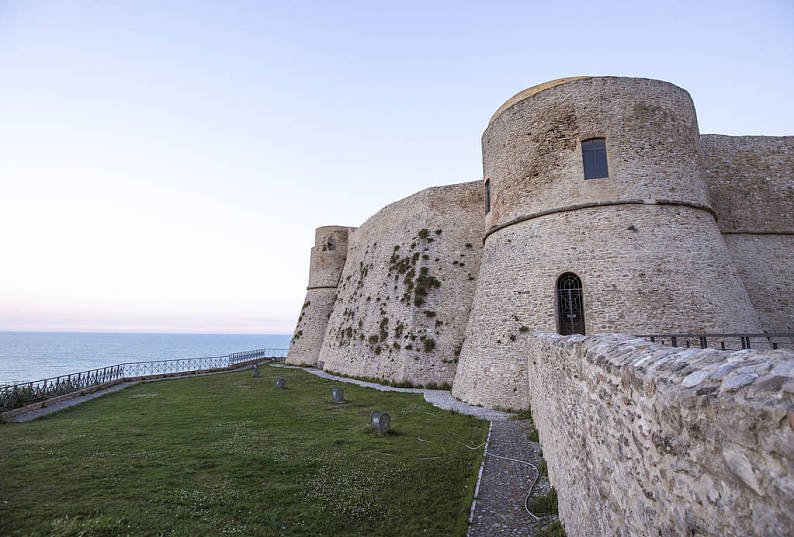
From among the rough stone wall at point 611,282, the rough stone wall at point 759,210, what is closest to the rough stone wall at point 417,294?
the rough stone wall at point 611,282

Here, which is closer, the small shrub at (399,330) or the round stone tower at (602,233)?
the round stone tower at (602,233)

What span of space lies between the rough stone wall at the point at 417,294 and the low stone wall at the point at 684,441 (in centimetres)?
1565

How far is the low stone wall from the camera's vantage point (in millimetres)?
1786

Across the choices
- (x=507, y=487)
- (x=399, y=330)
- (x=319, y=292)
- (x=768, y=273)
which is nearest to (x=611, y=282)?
(x=507, y=487)

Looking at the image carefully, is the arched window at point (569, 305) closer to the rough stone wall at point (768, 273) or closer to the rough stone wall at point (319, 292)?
the rough stone wall at point (768, 273)

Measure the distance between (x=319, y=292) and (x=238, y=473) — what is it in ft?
95.2

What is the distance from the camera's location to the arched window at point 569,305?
1323 cm

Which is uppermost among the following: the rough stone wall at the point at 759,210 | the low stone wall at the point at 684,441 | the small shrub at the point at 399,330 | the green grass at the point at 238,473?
the rough stone wall at the point at 759,210

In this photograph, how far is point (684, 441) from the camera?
2.40 metres

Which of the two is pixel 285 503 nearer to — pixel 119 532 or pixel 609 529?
pixel 119 532

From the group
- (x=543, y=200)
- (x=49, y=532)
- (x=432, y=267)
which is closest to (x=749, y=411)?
(x=49, y=532)

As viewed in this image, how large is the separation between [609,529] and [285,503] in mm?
5356

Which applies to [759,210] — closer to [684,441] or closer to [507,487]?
[507,487]

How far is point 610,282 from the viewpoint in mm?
12391
